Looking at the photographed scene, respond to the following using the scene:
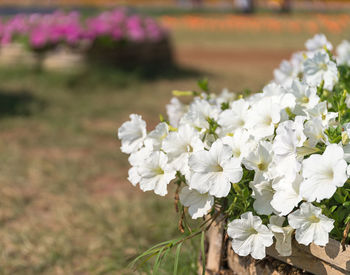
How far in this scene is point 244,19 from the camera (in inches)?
680

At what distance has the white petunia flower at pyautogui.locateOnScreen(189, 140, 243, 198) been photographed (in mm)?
1301

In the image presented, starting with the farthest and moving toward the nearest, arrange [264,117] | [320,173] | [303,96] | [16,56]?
[16,56] < [303,96] < [264,117] < [320,173]

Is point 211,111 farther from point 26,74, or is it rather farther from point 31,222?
point 26,74

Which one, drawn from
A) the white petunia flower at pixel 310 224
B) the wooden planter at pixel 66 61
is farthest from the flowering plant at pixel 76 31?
the white petunia flower at pixel 310 224

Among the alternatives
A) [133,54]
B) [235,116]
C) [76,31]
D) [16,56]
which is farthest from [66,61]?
[235,116]

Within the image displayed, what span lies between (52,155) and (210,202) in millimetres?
3097

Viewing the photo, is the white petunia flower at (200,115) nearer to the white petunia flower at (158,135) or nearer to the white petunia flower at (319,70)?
the white petunia flower at (158,135)

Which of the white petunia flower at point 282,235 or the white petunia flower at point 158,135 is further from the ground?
the white petunia flower at point 158,135

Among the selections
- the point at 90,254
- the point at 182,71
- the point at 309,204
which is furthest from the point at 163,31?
the point at 309,204

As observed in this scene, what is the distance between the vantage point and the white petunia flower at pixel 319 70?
171cm

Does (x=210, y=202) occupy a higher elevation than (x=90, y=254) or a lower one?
higher

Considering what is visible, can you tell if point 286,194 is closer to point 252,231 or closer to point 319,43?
point 252,231

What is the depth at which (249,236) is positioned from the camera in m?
1.34

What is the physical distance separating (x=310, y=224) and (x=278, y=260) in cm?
28
